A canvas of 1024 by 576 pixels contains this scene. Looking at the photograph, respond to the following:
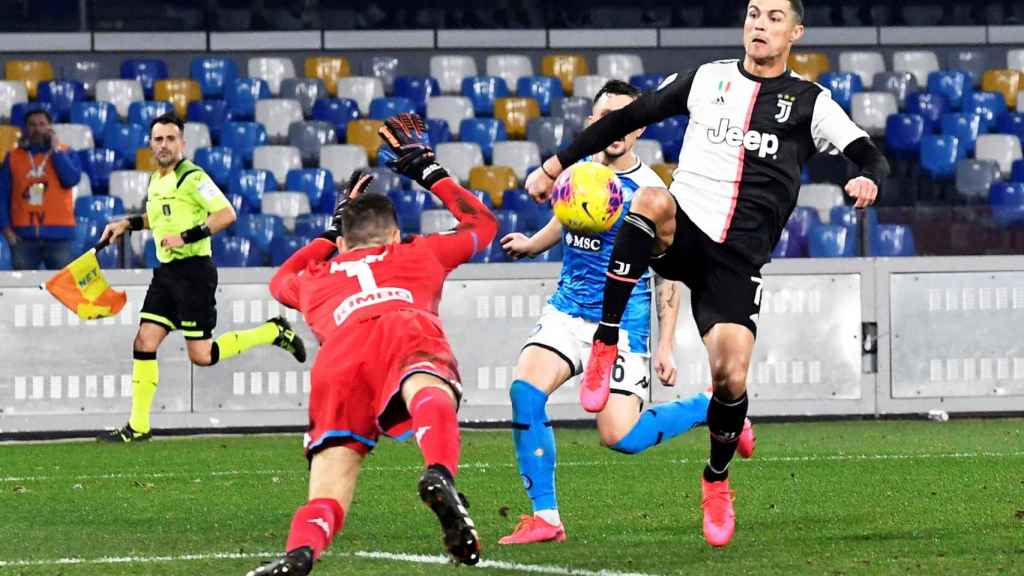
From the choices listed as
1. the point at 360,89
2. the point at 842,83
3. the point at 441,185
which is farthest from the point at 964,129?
the point at 441,185

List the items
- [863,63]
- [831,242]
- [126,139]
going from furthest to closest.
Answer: [863,63] < [126,139] < [831,242]

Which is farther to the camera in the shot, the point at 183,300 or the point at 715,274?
the point at 183,300

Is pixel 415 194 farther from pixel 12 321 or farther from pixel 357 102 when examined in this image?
pixel 12 321

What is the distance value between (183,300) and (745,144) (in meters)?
6.32

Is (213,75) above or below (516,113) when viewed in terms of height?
→ above

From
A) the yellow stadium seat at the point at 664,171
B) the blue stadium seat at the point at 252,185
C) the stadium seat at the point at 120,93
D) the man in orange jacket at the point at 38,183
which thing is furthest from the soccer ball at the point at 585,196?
the stadium seat at the point at 120,93

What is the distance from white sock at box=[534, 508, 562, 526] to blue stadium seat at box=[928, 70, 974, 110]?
562 inches

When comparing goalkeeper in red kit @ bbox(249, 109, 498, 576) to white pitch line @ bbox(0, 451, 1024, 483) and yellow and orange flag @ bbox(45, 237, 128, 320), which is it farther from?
yellow and orange flag @ bbox(45, 237, 128, 320)

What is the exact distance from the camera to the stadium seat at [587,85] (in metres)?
20.1

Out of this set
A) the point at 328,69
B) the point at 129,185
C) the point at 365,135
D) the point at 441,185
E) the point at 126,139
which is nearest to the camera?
the point at 441,185

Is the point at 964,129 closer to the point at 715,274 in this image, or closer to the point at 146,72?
the point at 146,72

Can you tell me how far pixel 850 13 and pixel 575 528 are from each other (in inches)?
601

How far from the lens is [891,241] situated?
45.4 ft

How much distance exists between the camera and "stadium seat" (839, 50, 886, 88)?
21.2 meters
